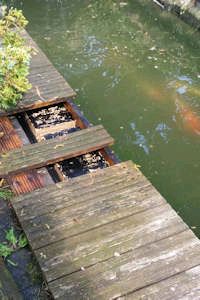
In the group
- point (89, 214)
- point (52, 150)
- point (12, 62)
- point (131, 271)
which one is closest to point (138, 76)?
point (52, 150)

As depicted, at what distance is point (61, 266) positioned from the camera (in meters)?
4.12

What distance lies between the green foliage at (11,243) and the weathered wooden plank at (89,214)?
98mm

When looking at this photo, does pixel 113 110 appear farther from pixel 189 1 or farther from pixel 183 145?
pixel 189 1

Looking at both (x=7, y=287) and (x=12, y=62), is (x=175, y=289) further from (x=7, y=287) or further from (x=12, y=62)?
(x=12, y=62)

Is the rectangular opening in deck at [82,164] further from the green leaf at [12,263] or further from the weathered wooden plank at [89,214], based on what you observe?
the green leaf at [12,263]

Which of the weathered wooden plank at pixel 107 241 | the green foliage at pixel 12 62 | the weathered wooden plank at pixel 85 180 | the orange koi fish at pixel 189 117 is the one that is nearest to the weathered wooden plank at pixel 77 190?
the weathered wooden plank at pixel 85 180

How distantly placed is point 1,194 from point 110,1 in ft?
33.8

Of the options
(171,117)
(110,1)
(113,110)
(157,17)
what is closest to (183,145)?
(171,117)

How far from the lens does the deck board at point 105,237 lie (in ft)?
13.1

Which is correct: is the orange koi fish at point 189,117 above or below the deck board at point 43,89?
above

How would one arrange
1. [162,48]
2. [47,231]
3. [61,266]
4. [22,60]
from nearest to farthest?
[61,266], [47,231], [22,60], [162,48]

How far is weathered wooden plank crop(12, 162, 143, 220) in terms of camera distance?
15.6 feet

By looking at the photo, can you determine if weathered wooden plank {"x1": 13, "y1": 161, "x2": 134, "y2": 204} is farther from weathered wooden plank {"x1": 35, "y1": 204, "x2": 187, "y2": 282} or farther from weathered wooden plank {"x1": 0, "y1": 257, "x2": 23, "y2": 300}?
weathered wooden plank {"x1": 0, "y1": 257, "x2": 23, "y2": 300}

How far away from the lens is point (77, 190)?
5.05m
